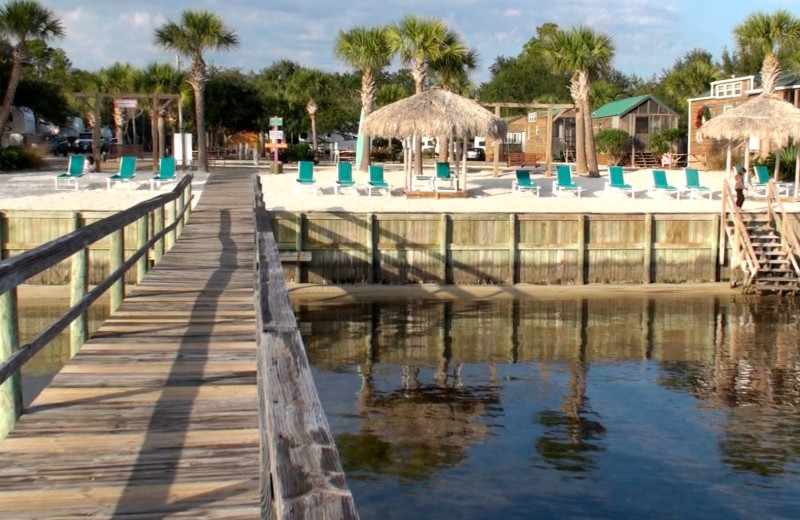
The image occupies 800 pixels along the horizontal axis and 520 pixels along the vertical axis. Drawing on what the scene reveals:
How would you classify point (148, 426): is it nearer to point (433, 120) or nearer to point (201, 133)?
point (433, 120)

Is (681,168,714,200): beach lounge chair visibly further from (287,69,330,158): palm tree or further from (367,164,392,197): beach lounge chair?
(287,69,330,158): palm tree

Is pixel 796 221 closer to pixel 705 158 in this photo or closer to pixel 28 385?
pixel 28 385

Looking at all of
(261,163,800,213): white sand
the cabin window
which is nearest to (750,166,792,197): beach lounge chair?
(261,163,800,213): white sand

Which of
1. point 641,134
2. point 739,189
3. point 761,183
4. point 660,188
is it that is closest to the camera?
point 739,189

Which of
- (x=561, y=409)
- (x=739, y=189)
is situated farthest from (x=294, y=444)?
(x=739, y=189)

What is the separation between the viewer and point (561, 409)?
11.9m

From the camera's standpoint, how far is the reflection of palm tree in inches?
389

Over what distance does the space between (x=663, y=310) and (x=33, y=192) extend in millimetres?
18149

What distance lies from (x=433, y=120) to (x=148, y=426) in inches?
886

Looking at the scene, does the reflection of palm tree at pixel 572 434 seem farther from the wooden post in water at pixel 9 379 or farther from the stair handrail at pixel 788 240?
the stair handrail at pixel 788 240

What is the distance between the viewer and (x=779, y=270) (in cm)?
2092

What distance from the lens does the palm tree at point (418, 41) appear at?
107ft

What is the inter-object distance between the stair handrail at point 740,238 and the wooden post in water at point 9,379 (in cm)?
1850

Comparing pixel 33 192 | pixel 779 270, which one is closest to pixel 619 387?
pixel 779 270
